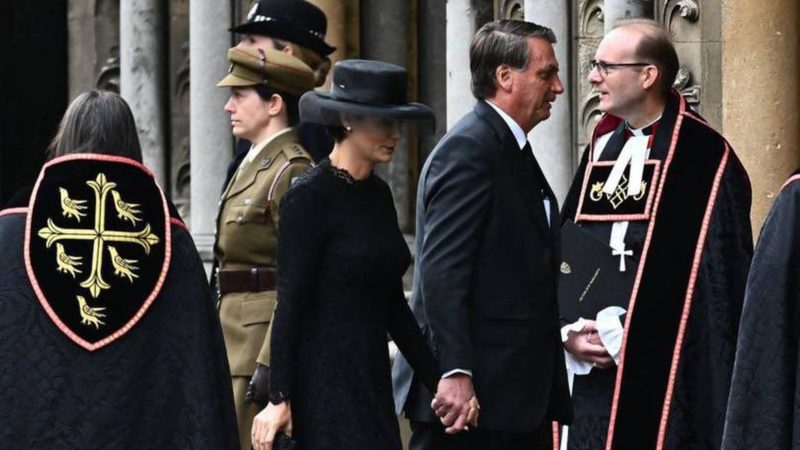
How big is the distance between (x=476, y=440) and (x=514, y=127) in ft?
2.67

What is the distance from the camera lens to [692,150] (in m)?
7.12

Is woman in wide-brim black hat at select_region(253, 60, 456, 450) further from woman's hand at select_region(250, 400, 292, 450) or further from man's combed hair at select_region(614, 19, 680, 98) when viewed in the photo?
man's combed hair at select_region(614, 19, 680, 98)

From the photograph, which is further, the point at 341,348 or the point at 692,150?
the point at 692,150

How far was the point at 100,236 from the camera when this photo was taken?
580cm

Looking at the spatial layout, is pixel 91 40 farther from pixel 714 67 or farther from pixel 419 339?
pixel 419 339

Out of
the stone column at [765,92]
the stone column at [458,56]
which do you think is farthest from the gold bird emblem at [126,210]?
the stone column at [458,56]

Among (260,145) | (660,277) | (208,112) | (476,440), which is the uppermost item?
(208,112)

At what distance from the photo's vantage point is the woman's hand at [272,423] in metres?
5.96

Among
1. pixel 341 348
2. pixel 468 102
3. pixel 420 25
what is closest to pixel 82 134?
pixel 341 348

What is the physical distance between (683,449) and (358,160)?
149 centimetres

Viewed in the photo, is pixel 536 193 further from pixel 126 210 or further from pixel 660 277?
pixel 126 210

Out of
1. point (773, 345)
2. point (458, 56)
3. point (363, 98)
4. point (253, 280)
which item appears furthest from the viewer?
point (458, 56)

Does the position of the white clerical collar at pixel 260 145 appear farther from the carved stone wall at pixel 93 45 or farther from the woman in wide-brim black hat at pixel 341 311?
the carved stone wall at pixel 93 45

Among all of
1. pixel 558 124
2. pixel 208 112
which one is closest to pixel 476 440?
pixel 558 124
